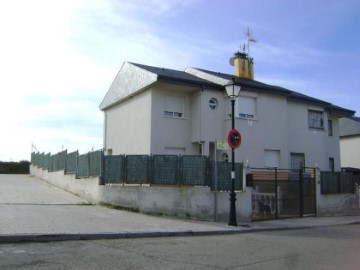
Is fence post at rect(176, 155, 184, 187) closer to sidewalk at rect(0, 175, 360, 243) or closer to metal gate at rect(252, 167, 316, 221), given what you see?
sidewalk at rect(0, 175, 360, 243)

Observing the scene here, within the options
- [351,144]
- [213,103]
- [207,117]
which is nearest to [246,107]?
[213,103]

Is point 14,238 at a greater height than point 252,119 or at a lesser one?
lesser

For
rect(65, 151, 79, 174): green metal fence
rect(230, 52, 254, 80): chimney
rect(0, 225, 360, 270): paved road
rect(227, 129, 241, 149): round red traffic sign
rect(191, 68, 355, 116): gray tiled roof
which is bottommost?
rect(0, 225, 360, 270): paved road

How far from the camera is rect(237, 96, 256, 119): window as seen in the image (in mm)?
26859

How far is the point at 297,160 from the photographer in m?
30.3

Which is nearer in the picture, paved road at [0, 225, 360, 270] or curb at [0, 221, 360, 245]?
paved road at [0, 225, 360, 270]

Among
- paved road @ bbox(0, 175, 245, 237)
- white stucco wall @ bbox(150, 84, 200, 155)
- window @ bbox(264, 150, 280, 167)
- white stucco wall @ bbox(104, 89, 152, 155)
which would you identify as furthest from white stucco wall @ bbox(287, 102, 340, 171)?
paved road @ bbox(0, 175, 245, 237)

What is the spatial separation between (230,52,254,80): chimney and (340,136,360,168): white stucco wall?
17301 millimetres

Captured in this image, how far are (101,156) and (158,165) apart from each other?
3012 millimetres

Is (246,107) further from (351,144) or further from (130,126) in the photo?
(351,144)

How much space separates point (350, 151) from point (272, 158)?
19088mm

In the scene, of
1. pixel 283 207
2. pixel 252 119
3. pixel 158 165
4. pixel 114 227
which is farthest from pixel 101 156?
pixel 252 119

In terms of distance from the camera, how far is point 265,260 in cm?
975

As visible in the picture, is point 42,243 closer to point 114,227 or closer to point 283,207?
point 114,227
